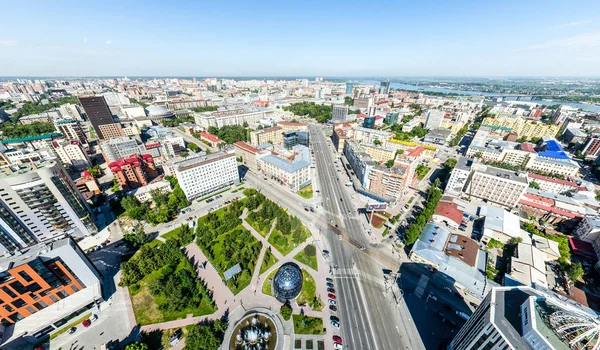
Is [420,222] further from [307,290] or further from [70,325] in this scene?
[70,325]

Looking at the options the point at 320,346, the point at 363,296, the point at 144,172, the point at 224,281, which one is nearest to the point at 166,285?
the point at 224,281

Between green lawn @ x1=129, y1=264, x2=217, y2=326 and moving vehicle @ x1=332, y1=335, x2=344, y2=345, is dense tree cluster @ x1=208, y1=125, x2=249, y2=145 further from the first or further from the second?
moving vehicle @ x1=332, y1=335, x2=344, y2=345

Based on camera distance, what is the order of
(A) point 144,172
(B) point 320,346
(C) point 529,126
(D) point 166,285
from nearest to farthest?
(B) point 320,346, (D) point 166,285, (A) point 144,172, (C) point 529,126

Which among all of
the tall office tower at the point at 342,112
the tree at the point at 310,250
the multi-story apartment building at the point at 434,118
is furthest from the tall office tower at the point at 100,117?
the multi-story apartment building at the point at 434,118

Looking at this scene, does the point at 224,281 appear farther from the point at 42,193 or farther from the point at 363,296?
the point at 42,193

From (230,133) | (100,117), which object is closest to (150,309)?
(230,133)
